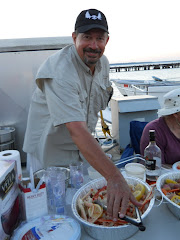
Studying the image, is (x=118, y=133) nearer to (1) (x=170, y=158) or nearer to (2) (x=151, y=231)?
(1) (x=170, y=158)

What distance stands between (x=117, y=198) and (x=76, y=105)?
2.27 feet

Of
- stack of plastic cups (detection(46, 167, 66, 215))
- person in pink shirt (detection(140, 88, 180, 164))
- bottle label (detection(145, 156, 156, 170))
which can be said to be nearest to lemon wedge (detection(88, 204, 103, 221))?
stack of plastic cups (detection(46, 167, 66, 215))

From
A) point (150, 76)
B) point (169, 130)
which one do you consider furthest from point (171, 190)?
point (150, 76)

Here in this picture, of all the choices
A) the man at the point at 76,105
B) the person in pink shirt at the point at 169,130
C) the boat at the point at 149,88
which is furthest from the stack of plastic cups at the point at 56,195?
the boat at the point at 149,88

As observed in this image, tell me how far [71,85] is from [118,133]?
8.64 ft

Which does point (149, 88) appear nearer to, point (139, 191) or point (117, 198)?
point (139, 191)

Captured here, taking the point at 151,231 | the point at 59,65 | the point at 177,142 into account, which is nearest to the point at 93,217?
the point at 151,231

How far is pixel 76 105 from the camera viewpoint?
147 cm

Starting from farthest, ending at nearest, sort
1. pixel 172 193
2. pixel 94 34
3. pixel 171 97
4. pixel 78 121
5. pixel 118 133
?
pixel 118 133
pixel 171 97
pixel 94 34
pixel 78 121
pixel 172 193

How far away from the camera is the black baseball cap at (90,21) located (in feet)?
5.26

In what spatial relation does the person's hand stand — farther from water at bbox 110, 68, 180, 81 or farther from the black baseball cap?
water at bbox 110, 68, 180, 81

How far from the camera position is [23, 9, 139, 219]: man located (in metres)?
1.17

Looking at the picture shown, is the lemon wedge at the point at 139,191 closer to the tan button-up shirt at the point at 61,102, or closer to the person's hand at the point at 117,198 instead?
the person's hand at the point at 117,198

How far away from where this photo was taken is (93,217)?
1.05 meters
